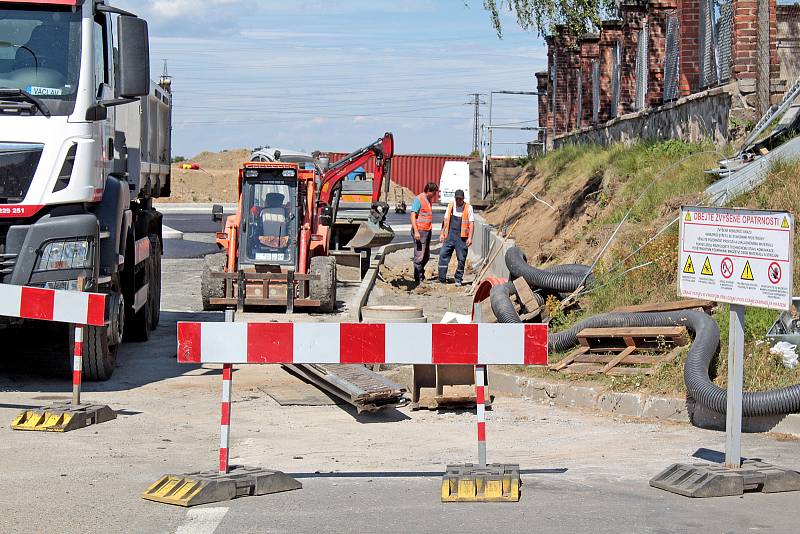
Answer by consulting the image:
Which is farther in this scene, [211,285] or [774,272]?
[211,285]

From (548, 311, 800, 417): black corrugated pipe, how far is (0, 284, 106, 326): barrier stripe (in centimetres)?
479

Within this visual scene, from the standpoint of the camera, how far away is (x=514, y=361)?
779cm

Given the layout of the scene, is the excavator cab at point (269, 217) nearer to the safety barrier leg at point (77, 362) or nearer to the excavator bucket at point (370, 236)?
the excavator bucket at point (370, 236)

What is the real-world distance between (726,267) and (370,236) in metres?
17.8

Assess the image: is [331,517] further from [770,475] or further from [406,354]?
[770,475]

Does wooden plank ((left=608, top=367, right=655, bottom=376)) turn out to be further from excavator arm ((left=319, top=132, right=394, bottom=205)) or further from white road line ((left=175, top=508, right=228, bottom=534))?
excavator arm ((left=319, top=132, right=394, bottom=205))

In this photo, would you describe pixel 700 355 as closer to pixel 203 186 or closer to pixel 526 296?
pixel 526 296

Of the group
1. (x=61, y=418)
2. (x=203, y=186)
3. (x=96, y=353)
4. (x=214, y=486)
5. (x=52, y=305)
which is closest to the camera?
(x=214, y=486)

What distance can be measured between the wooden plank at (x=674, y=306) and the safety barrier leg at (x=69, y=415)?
5310 mm

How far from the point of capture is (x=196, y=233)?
3984 cm

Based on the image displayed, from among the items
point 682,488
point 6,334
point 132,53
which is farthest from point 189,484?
point 6,334

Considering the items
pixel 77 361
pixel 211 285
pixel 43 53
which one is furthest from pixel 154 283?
pixel 77 361

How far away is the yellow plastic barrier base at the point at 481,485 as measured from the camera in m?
7.35

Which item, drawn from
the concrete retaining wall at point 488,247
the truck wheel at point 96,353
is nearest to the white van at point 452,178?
the concrete retaining wall at point 488,247
